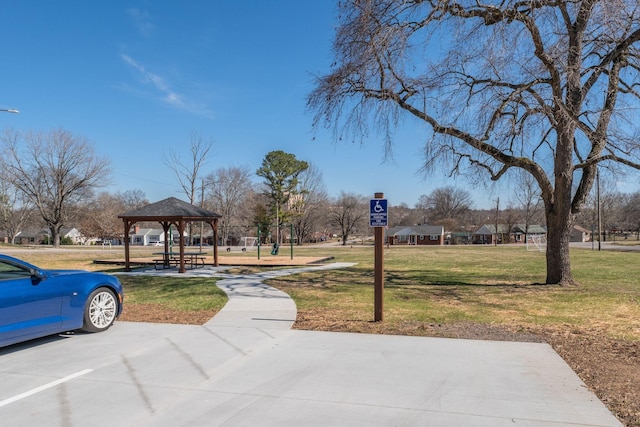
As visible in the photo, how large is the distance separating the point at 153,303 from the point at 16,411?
5.78 m

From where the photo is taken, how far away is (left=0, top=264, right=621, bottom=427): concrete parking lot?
3.53 meters

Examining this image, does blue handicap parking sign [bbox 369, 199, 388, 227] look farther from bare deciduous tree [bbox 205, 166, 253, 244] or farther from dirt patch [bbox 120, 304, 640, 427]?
bare deciduous tree [bbox 205, 166, 253, 244]

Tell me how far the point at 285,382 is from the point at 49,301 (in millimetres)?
3555

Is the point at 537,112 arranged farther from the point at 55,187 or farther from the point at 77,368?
the point at 55,187

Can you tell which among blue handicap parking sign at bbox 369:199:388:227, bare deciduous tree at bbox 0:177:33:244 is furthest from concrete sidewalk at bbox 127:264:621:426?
bare deciduous tree at bbox 0:177:33:244

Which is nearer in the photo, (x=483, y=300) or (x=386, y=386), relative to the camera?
(x=386, y=386)

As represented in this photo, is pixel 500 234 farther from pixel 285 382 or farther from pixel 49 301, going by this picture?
pixel 49 301

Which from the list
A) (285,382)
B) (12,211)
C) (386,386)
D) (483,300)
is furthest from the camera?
(12,211)

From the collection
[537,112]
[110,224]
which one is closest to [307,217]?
[110,224]

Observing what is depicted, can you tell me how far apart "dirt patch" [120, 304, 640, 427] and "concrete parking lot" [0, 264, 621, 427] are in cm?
21

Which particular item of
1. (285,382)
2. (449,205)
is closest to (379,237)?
(285,382)

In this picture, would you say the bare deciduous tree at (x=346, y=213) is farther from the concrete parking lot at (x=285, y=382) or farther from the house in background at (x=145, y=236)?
the concrete parking lot at (x=285, y=382)

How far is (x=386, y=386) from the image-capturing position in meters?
4.19

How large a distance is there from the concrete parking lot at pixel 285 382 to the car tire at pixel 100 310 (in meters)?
0.19
